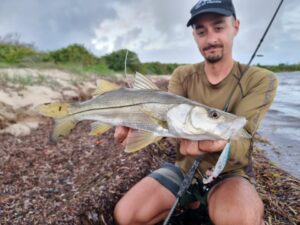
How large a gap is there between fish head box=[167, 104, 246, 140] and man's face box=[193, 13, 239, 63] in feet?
3.71

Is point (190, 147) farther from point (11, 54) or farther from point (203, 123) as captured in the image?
point (11, 54)

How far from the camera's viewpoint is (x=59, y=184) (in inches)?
181

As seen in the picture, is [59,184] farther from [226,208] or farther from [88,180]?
[226,208]

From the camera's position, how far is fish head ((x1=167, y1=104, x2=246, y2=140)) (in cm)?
268

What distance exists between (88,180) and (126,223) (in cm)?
99

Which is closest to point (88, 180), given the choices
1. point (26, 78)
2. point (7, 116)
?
point (7, 116)

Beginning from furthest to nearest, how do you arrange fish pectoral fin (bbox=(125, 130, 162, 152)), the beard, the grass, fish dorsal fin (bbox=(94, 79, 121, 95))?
the grass < the beard < fish dorsal fin (bbox=(94, 79, 121, 95)) < fish pectoral fin (bbox=(125, 130, 162, 152))

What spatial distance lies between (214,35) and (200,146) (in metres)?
1.30

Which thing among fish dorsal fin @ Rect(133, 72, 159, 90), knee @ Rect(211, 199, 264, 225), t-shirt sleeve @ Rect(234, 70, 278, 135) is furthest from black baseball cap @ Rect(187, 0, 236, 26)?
knee @ Rect(211, 199, 264, 225)

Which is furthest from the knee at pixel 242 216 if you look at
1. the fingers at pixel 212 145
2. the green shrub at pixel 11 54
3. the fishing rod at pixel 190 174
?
the green shrub at pixel 11 54

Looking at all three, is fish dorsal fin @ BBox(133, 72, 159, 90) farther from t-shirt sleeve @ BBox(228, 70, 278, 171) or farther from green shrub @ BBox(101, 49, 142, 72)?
green shrub @ BBox(101, 49, 142, 72)

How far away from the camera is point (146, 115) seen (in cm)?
299

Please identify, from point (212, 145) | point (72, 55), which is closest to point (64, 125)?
point (212, 145)

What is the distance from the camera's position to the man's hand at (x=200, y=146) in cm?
282
